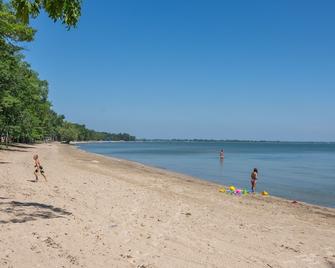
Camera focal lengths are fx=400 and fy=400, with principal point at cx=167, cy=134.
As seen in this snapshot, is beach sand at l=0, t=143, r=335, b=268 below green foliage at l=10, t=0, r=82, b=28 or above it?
below

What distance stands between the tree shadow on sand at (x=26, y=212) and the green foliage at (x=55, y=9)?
516 cm

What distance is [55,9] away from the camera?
22.8 feet

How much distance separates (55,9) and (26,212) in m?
6.23

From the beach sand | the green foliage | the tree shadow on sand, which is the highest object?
the green foliage

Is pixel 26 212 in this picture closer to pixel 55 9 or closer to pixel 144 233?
pixel 144 233

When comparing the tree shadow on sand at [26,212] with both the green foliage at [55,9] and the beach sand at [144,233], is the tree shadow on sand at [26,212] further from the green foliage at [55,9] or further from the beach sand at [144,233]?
the green foliage at [55,9]

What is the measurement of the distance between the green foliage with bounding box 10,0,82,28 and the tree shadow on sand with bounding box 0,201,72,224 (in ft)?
16.9

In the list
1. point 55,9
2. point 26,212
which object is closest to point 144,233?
point 26,212

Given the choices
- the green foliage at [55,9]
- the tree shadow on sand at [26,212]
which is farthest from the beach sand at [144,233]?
Result: the green foliage at [55,9]

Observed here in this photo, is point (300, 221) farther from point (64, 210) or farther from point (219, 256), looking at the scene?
point (64, 210)

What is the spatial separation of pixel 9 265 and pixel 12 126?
139 feet

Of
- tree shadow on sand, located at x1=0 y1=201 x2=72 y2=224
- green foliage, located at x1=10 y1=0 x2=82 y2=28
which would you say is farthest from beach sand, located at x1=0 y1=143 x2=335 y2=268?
green foliage, located at x1=10 y1=0 x2=82 y2=28

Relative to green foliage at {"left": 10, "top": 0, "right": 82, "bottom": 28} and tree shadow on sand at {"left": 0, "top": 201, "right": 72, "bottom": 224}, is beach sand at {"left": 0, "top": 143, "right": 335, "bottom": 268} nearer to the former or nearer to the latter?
tree shadow on sand at {"left": 0, "top": 201, "right": 72, "bottom": 224}

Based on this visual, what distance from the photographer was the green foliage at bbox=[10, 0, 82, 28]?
22.5 ft
